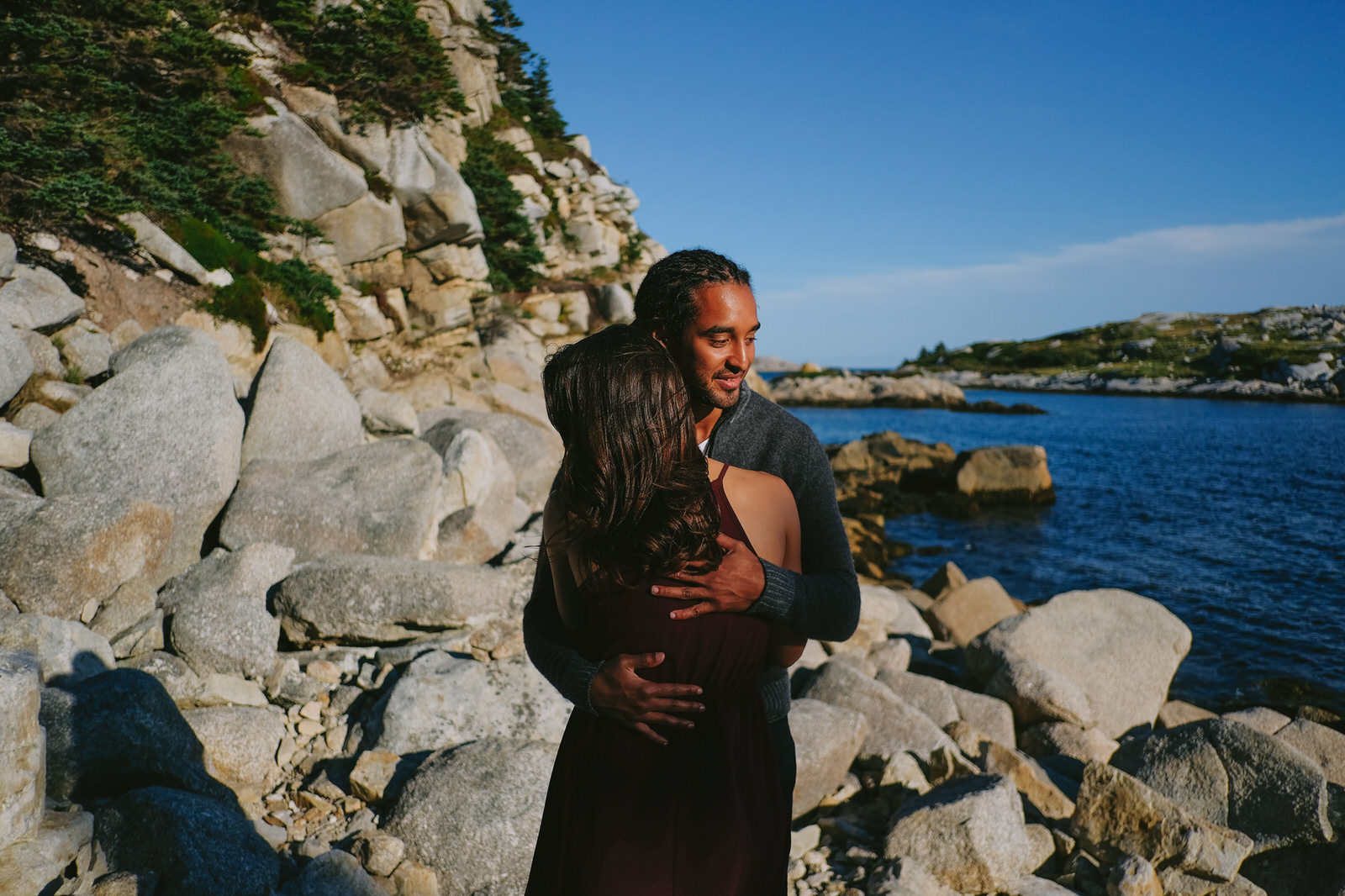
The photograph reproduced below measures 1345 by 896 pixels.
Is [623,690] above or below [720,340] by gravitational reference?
below

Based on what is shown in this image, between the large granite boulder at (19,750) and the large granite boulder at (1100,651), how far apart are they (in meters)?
8.75

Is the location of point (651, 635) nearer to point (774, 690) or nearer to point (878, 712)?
point (774, 690)

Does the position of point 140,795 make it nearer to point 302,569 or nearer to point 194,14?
point 302,569

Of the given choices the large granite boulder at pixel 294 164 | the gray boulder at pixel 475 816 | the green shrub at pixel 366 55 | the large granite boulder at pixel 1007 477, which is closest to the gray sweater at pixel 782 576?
the gray boulder at pixel 475 816

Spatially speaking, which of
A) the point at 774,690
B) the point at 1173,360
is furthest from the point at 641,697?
the point at 1173,360

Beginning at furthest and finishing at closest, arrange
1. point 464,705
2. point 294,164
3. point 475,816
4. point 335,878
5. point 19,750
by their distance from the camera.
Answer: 1. point 294,164
2. point 464,705
3. point 475,816
4. point 335,878
5. point 19,750

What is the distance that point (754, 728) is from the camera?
230 cm

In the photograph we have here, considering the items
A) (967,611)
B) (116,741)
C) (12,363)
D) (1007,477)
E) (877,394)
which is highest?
(12,363)

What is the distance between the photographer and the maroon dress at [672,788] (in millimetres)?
2072

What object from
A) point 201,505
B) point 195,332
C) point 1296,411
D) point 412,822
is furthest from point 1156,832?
point 1296,411

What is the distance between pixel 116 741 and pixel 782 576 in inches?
169

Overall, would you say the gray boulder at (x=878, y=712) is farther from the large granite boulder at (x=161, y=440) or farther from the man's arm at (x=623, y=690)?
the large granite boulder at (x=161, y=440)

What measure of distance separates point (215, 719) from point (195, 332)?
4830mm

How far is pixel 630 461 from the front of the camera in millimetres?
1913
